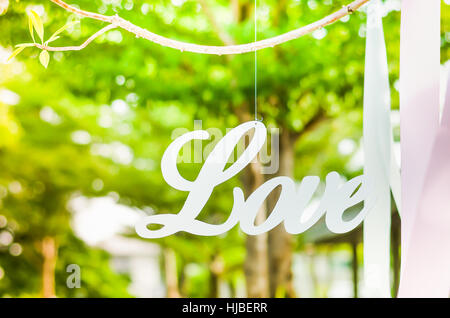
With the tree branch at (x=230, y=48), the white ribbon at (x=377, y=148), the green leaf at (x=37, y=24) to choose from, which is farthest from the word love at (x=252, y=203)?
the green leaf at (x=37, y=24)

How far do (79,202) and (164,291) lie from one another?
4233 millimetres

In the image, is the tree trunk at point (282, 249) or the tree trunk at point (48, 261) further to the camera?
A: the tree trunk at point (48, 261)

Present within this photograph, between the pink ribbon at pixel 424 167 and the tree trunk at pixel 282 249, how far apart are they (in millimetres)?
2646

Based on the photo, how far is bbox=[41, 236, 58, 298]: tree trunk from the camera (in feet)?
28.7

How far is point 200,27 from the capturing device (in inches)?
214

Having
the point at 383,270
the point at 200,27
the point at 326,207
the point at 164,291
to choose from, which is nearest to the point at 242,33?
the point at 200,27

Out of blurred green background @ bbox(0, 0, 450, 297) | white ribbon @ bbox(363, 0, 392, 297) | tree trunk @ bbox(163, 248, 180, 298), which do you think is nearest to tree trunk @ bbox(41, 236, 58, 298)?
blurred green background @ bbox(0, 0, 450, 297)

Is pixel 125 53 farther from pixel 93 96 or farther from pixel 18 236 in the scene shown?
pixel 18 236

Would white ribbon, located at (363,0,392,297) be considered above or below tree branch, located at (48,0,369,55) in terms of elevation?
below

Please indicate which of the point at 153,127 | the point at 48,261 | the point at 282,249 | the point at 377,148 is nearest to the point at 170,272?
the point at 48,261

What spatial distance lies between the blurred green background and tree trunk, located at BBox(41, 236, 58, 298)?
2 centimetres

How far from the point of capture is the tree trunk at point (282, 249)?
6148 mm

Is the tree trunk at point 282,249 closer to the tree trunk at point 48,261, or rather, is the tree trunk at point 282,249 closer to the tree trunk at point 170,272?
the tree trunk at point 48,261

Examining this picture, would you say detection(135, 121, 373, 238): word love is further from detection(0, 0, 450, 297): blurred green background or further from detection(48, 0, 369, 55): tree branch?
detection(48, 0, 369, 55): tree branch
